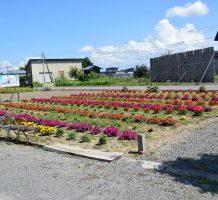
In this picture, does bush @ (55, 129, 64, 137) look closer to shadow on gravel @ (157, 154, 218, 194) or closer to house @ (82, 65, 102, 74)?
shadow on gravel @ (157, 154, 218, 194)

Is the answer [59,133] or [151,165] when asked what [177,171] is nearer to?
[151,165]

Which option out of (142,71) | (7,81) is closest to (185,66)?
(7,81)

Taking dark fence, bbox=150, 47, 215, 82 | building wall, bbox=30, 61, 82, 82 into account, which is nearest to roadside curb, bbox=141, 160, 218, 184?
dark fence, bbox=150, 47, 215, 82

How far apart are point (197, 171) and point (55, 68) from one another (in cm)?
7212

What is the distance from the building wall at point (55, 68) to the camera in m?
75.1

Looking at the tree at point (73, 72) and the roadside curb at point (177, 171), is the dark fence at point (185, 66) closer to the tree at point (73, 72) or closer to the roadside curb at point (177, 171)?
the roadside curb at point (177, 171)

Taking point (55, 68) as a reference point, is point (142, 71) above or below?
below

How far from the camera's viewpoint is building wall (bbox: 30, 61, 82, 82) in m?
75.1

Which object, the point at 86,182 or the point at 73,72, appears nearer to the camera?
the point at 86,182

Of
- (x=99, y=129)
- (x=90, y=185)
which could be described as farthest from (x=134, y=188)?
(x=99, y=129)

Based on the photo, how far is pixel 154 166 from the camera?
7.95 metres

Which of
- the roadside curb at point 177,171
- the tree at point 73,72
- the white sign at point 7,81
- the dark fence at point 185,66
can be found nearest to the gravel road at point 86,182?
the roadside curb at point 177,171

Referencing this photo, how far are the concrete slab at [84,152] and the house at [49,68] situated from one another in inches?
2492

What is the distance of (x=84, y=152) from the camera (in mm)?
9539
